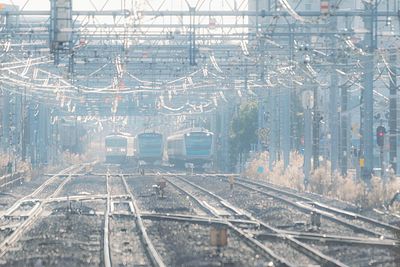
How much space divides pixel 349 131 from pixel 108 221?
55.3ft

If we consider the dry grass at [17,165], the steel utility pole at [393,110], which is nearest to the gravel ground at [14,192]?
the dry grass at [17,165]

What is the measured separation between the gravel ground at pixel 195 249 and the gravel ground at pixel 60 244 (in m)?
1.20

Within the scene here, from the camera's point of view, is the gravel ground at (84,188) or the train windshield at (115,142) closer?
the gravel ground at (84,188)

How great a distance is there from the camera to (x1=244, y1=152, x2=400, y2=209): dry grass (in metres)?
28.7

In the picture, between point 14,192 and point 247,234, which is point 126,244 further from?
point 14,192

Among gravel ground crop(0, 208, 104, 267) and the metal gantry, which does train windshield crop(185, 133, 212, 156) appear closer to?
the metal gantry

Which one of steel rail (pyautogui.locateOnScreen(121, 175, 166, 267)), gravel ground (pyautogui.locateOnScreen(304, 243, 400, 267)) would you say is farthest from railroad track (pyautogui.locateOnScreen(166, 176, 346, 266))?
steel rail (pyautogui.locateOnScreen(121, 175, 166, 267))

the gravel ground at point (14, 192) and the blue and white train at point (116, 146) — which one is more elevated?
the blue and white train at point (116, 146)

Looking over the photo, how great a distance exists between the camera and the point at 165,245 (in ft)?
59.0

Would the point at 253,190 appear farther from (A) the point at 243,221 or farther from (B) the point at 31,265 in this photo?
(B) the point at 31,265

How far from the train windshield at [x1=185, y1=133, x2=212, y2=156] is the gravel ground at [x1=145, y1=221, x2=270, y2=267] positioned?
39.5m

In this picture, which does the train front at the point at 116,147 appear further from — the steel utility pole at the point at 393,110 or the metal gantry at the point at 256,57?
the steel utility pole at the point at 393,110

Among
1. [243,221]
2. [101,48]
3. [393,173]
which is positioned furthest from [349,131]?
[243,221]

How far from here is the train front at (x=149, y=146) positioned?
70562 millimetres
